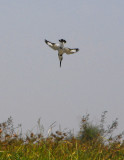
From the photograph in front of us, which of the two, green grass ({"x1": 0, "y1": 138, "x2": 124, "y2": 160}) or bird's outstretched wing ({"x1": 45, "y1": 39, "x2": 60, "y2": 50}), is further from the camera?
bird's outstretched wing ({"x1": 45, "y1": 39, "x2": 60, "y2": 50})

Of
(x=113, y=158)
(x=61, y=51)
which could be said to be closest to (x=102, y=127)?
(x=61, y=51)

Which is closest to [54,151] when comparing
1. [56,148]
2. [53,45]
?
[56,148]

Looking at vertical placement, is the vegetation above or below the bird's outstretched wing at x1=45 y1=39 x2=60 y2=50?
below

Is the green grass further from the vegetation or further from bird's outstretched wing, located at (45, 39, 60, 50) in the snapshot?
bird's outstretched wing, located at (45, 39, 60, 50)

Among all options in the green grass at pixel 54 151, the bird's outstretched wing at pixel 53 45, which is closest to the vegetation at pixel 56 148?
the green grass at pixel 54 151

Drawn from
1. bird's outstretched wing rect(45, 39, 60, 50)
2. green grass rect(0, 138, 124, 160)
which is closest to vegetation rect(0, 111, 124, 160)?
green grass rect(0, 138, 124, 160)

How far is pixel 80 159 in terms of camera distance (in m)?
5.72

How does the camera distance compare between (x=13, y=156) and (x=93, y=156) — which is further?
(x=93, y=156)

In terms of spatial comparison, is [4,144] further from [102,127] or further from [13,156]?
[102,127]

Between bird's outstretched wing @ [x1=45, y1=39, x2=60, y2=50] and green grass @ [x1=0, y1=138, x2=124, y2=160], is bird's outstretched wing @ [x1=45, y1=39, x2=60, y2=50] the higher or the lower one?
the higher one

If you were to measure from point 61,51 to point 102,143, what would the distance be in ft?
9.70

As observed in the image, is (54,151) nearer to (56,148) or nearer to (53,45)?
(56,148)

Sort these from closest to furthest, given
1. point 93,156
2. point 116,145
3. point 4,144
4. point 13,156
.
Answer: point 13,156 → point 93,156 → point 4,144 → point 116,145

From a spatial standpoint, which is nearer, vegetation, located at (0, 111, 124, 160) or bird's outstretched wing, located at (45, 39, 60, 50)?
vegetation, located at (0, 111, 124, 160)
